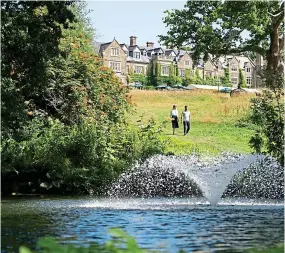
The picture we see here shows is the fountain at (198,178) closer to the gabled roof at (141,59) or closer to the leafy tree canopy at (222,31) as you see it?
the leafy tree canopy at (222,31)

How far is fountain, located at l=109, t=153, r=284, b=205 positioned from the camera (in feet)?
54.9

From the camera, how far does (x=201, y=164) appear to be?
62.2ft

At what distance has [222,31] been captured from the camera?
3234 cm

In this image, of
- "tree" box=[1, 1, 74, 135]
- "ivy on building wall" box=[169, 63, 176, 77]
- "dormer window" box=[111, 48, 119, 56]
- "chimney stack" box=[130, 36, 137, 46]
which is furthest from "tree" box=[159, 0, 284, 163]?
"chimney stack" box=[130, 36, 137, 46]

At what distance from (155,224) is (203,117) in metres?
22.2

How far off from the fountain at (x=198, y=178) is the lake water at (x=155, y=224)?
2.28 meters

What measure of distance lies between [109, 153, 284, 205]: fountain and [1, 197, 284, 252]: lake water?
7.47 feet

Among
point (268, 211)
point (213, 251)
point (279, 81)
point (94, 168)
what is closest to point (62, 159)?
point (94, 168)

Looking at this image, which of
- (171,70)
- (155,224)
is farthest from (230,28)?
(171,70)

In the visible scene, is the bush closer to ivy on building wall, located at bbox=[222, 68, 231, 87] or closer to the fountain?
the fountain

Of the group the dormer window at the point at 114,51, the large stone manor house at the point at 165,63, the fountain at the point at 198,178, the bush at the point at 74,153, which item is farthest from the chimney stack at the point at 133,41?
the fountain at the point at 198,178

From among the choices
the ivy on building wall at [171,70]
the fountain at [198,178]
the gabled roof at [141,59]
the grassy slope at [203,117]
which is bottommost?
the fountain at [198,178]

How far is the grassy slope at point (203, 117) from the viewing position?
944 inches

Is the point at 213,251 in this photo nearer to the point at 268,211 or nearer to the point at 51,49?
the point at 268,211
